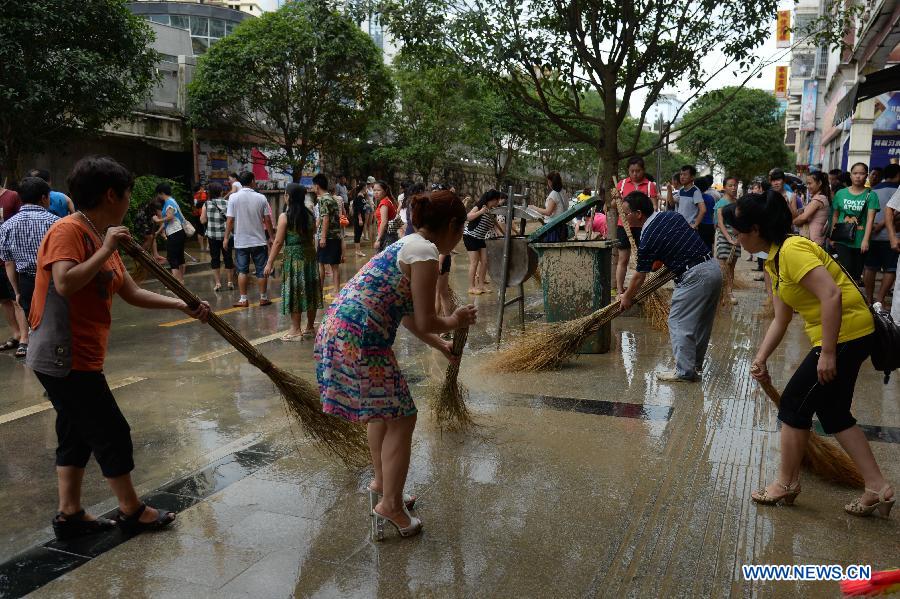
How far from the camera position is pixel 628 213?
21.0 ft

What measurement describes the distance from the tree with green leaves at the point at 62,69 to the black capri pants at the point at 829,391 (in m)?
11.4

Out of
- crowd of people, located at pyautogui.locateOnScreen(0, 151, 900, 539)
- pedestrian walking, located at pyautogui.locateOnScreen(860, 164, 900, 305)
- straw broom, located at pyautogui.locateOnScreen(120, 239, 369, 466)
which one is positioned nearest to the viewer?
crowd of people, located at pyautogui.locateOnScreen(0, 151, 900, 539)

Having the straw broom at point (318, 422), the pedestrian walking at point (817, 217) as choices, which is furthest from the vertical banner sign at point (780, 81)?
the straw broom at point (318, 422)

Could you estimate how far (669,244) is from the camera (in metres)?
5.61

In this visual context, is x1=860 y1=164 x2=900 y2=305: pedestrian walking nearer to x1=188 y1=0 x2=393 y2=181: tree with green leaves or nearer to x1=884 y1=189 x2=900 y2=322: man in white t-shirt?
x1=884 y1=189 x2=900 y2=322: man in white t-shirt

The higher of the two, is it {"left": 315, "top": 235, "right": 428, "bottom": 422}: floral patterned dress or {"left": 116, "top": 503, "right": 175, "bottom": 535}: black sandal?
{"left": 315, "top": 235, "right": 428, "bottom": 422}: floral patterned dress

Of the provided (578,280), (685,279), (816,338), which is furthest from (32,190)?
(816,338)

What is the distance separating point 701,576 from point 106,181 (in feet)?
9.10

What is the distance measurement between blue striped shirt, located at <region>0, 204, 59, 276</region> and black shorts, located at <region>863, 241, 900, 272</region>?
25.9ft

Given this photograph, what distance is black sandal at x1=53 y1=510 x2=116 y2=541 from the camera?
3.26 meters

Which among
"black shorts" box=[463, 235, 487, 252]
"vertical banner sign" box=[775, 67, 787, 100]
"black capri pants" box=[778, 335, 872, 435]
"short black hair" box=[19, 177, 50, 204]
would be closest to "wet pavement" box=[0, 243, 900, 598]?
"black capri pants" box=[778, 335, 872, 435]

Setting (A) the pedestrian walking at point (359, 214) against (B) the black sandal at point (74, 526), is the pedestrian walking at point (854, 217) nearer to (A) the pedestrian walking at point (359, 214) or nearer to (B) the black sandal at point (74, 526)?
(B) the black sandal at point (74, 526)

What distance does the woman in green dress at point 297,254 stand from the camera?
296 inches

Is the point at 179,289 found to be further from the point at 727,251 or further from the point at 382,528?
the point at 727,251
